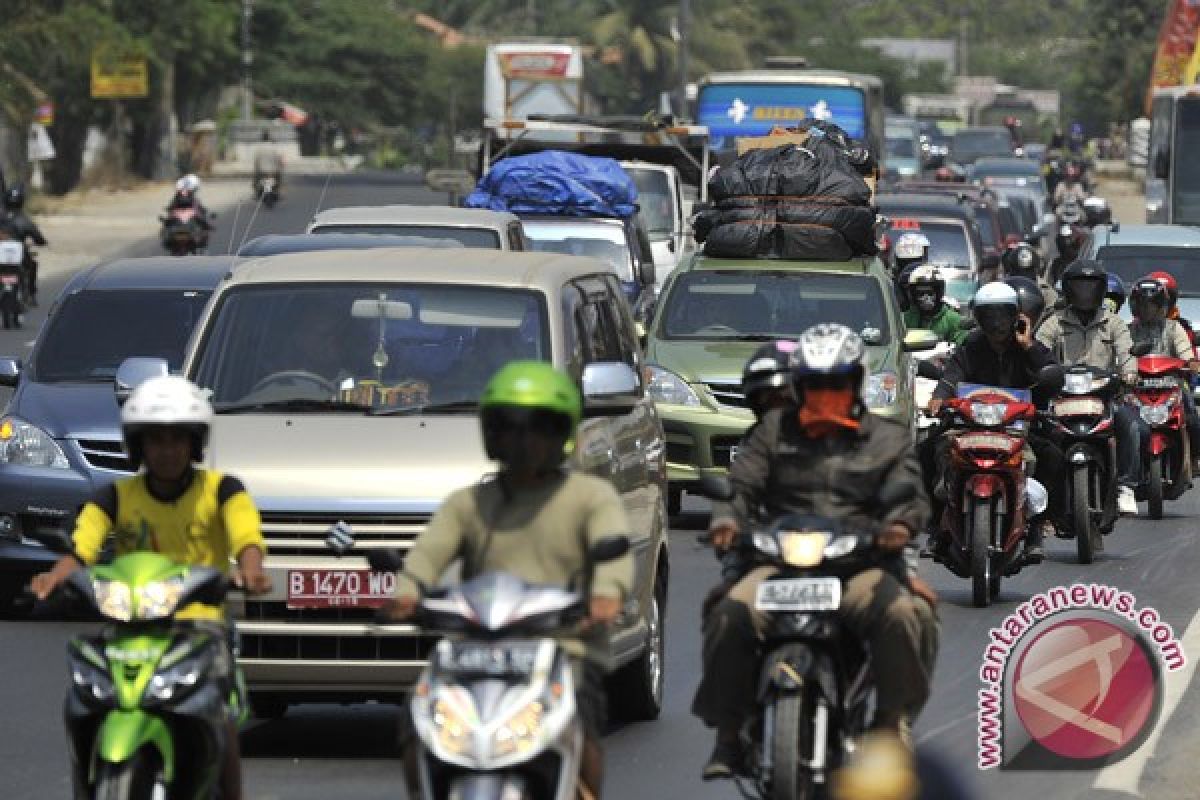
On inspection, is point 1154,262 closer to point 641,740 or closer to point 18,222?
point 641,740

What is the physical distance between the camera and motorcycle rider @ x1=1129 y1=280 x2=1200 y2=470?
19516 mm

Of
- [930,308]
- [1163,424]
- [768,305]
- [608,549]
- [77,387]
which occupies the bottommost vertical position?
[1163,424]

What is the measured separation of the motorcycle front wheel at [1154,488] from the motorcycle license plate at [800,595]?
10952 mm

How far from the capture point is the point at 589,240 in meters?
27.3

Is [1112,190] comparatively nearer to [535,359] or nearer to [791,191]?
[791,191]

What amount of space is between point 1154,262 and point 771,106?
18843 millimetres

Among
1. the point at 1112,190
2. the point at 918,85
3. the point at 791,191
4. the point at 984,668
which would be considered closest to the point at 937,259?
the point at 791,191

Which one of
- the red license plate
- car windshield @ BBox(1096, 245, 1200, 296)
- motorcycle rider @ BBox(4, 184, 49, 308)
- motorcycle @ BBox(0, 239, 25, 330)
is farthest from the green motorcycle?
motorcycle rider @ BBox(4, 184, 49, 308)

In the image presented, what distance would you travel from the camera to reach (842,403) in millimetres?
8625

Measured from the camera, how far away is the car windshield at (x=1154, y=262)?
81.1ft

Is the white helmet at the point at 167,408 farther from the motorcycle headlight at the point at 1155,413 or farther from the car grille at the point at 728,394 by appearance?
the motorcycle headlight at the point at 1155,413

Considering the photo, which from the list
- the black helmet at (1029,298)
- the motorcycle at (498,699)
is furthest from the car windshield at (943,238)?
the motorcycle at (498,699)

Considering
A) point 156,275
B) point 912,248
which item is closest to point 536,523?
point 156,275

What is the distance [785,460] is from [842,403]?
25cm
